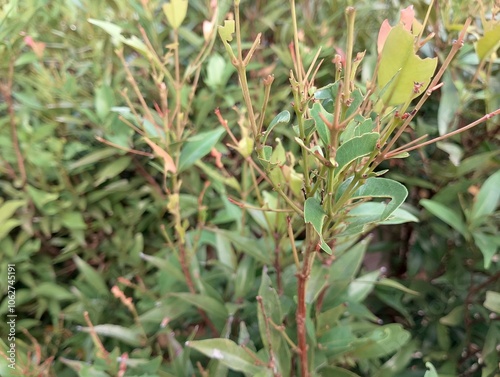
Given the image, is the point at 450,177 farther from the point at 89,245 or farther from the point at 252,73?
the point at 89,245

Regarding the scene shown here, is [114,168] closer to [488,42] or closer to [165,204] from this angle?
[165,204]

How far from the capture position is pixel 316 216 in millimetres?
302

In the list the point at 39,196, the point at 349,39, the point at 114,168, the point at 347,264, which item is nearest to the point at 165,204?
the point at 114,168

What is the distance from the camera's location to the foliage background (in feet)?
2.15

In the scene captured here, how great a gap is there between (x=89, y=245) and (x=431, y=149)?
27.5 inches

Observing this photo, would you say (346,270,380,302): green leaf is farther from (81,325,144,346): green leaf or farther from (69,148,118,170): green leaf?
(69,148,118,170): green leaf

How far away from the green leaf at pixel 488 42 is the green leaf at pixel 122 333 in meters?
0.61

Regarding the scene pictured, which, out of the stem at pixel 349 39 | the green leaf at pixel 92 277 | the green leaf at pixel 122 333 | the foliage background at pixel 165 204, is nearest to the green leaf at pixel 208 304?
the foliage background at pixel 165 204

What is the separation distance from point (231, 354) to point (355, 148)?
0.88 ft

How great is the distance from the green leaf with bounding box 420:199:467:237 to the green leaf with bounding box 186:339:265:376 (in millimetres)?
353

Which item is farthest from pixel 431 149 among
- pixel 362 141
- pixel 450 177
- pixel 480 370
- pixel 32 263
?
pixel 32 263

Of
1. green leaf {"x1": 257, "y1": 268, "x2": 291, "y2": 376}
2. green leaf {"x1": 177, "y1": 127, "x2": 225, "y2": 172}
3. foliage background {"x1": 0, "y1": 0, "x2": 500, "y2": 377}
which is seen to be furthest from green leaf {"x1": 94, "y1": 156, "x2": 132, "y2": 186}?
green leaf {"x1": 257, "y1": 268, "x2": 291, "y2": 376}

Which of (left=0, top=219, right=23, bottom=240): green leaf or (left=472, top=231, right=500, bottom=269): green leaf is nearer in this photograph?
(left=472, top=231, right=500, bottom=269): green leaf

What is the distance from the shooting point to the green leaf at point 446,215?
0.63m
